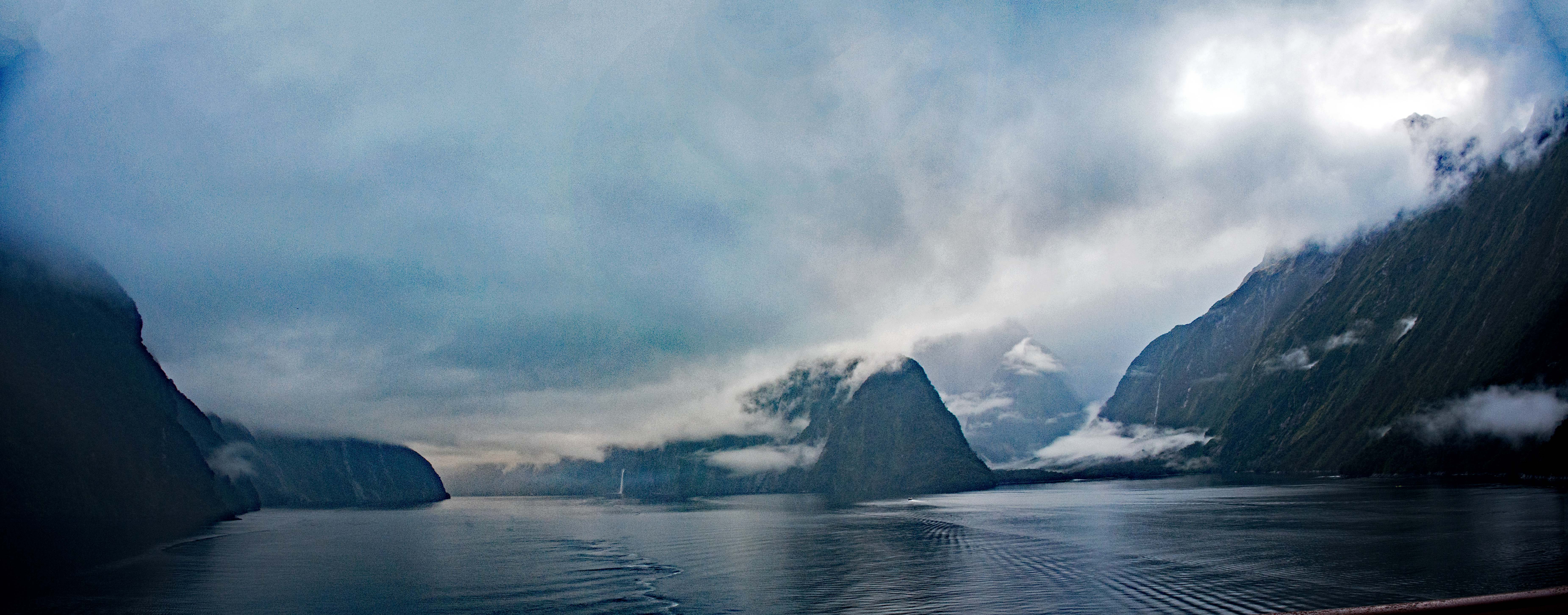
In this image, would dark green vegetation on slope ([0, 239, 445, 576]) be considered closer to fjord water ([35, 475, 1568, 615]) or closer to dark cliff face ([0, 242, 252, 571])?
dark cliff face ([0, 242, 252, 571])

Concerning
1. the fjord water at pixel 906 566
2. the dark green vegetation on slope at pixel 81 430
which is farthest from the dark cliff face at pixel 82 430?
the fjord water at pixel 906 566

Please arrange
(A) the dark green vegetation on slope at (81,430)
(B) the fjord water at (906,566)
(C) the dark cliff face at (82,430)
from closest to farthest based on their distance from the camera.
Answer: (B) the fjord water at (906,566)
(A) the dark green vegetation on slope at (81,430)
(C) the dark cliff face at (82,430)

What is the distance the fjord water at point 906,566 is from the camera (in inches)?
1741

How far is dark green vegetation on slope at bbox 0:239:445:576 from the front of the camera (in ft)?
231

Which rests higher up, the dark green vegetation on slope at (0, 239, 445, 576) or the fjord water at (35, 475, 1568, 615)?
the dark green vegetation on slope at (0, 239, 445, 576)

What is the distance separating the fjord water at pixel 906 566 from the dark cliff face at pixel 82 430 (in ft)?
22.7

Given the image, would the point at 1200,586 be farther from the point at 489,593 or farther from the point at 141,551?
the point at 141,551

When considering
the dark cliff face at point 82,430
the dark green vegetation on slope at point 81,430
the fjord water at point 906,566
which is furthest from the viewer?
the dark cliff face at point 82,430

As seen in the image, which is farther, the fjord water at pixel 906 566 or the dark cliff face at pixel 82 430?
the dark cliff face at pixel 82 430

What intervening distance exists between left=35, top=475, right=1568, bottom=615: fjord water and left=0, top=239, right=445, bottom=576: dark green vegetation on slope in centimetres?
623

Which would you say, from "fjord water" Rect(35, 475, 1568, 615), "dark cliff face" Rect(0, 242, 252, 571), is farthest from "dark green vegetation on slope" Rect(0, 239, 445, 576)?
"fjord water" Rect(35, 475, 1568, 615)

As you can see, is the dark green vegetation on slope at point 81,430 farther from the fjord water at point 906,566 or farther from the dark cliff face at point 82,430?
the fjord water at point 906,566

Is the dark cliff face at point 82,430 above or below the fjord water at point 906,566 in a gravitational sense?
above

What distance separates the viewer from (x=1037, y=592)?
4612 cm
